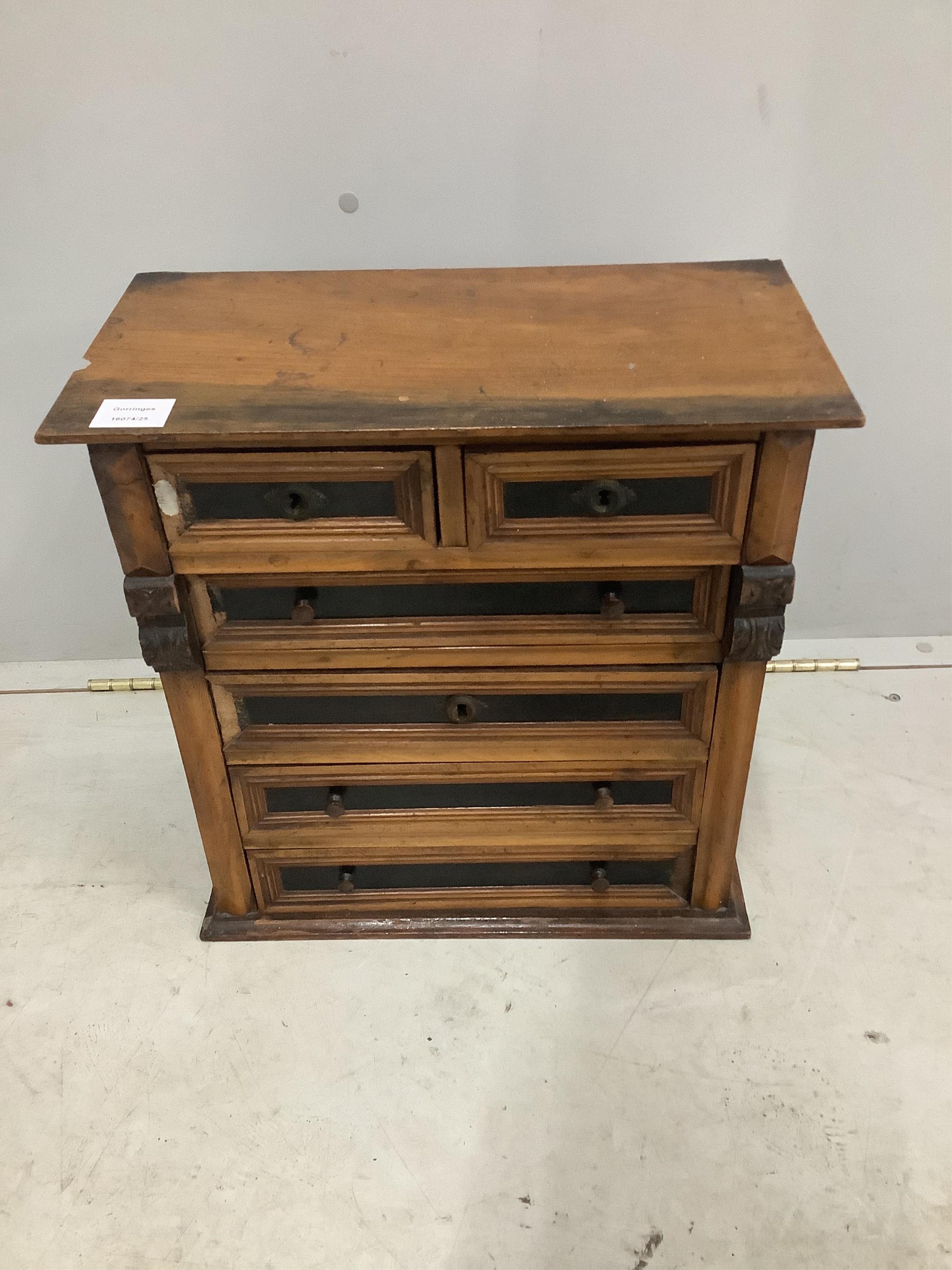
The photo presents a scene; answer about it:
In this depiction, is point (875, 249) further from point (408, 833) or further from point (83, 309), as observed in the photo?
point (83, 309)

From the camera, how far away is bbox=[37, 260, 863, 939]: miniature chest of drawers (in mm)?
1163

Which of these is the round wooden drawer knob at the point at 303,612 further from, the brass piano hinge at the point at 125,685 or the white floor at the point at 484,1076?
the brass piano hinge at the point at 125,685

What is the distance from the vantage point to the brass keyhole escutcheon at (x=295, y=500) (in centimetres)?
119

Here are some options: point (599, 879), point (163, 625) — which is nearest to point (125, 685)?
point (163, 625)

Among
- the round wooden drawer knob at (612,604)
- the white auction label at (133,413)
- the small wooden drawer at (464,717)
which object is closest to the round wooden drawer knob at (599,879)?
the small wooden drawer at (464,717)

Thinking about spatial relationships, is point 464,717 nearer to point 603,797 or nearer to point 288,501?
point 603,797

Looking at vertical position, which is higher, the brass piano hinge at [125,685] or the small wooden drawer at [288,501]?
the small wooden drawer at [288,501]

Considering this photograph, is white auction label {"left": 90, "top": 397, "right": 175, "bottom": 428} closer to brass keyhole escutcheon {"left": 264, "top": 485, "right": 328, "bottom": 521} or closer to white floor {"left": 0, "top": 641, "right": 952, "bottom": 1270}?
brass keyhole escutcheon {"left": 264, "top": 485, "right": 328, "bottom": 521}

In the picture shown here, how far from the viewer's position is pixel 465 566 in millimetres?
1250

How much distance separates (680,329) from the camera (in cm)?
129

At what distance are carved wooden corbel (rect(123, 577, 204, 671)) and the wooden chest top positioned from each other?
0.62 ft

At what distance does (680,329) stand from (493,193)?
1.87ft

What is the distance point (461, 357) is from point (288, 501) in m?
0.28

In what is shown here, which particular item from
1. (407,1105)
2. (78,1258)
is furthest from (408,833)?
(78,1258)
